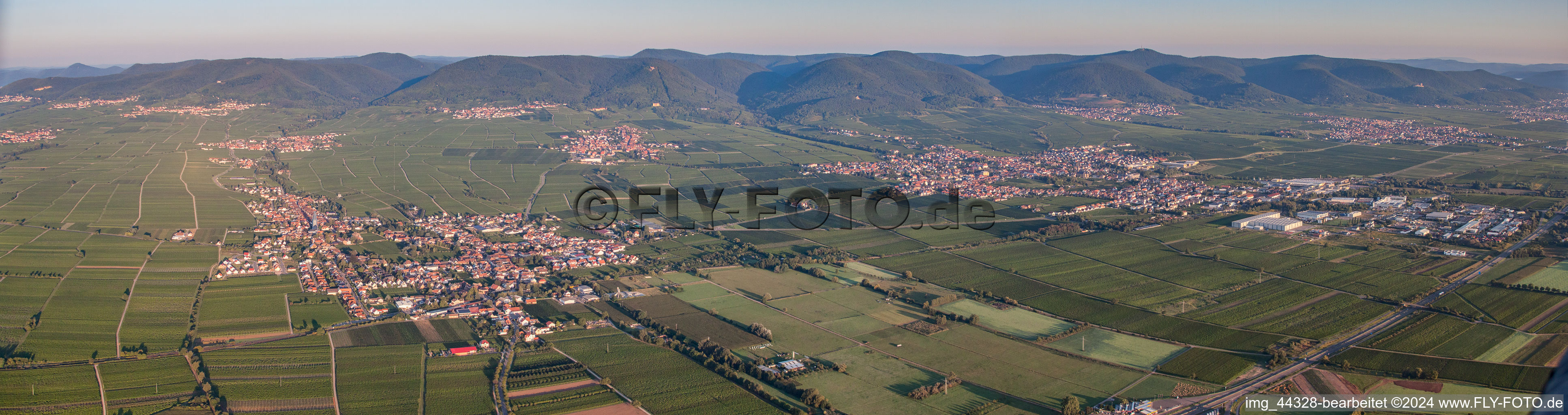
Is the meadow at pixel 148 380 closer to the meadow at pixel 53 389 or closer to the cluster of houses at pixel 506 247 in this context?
the meadow at pixel 53 389

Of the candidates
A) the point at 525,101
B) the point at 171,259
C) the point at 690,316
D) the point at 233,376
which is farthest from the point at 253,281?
the point at 525,101

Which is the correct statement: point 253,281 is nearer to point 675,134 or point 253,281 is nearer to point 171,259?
point 171,259

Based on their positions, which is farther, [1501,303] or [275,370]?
[1501,303]

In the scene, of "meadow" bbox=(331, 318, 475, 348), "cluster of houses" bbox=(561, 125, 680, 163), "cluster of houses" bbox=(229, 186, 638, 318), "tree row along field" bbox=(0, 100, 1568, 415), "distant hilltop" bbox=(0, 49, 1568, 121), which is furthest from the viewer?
"distant hilltop" bbox=(0, 49, 1568, 121)

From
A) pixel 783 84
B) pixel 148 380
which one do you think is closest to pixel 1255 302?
pixel 148 380

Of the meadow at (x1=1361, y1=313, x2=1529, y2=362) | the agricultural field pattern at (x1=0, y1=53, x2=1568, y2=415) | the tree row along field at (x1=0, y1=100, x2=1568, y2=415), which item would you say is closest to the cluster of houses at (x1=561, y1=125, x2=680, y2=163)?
the agricultural field pattern at (x1=0, y1=53, x2=1568, y2=415)

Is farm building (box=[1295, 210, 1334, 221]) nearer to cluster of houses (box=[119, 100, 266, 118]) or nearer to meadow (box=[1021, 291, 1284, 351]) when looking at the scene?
meadow (box=[1021, 291, 1284, 351])

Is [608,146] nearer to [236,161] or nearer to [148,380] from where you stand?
[236,161]
